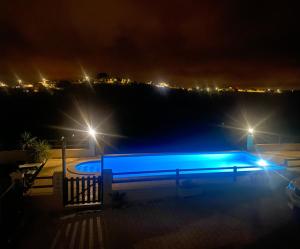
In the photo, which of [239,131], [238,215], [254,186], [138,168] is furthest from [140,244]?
[239,131]

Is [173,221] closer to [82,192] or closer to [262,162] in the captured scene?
[82,192]

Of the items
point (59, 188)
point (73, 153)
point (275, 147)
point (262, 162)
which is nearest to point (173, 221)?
point (59, 188)

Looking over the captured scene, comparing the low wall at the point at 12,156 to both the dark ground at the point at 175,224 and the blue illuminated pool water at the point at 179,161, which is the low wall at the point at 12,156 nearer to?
→ the blue illuminated pool water at the point at 179,161

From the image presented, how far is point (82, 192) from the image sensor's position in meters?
7.21

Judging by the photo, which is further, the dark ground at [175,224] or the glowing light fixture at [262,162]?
the glowing light fixture at [262,162]

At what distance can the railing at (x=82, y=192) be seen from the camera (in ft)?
23.4

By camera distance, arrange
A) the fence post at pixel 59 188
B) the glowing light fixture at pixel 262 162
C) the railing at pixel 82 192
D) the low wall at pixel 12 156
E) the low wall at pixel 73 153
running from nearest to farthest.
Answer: the fence post at pixel 59 188 → the railing at pixel 82 192 → the low wall at pixel 12 156 → the low wall at pixel 73 153 → the glowing light fixture at pixel 262 162

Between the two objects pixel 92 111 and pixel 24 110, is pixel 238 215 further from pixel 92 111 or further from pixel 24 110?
pixel 24 110

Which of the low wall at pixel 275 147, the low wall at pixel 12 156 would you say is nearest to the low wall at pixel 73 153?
the low wall at pixel 12 156

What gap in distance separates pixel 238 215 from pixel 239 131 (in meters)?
15.8

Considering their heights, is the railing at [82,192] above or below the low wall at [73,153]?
below

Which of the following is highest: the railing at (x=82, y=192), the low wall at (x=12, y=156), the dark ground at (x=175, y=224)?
the low wall at (x=12, y=156)

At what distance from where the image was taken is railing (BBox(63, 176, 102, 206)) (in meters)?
7.12

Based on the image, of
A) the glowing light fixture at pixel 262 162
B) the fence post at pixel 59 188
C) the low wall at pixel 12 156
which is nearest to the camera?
the fence post at pixel 59 188
